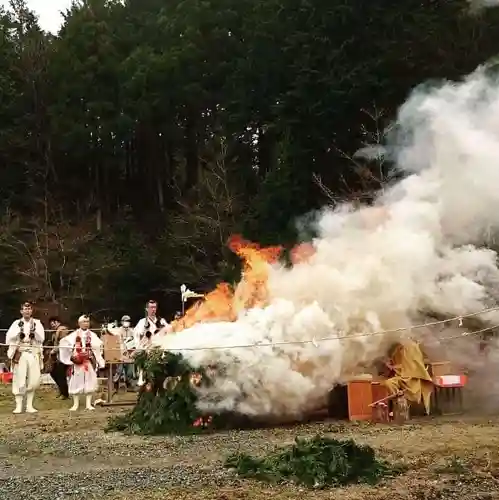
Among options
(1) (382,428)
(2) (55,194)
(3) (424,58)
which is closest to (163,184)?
(2) (55,194)

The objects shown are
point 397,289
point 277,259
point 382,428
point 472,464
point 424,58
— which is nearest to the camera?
point 472,464

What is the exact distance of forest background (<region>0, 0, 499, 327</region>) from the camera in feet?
88.7

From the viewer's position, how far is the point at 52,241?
33.1 meters

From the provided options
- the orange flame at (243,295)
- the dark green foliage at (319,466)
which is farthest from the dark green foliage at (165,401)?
the dark green foliage at (319,466)

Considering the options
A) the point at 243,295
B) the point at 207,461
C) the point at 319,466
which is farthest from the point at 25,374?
the point at 319,466

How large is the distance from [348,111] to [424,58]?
2.96 m

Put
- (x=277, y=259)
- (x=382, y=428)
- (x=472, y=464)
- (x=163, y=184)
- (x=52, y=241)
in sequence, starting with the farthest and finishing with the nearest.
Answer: (x=163, y=184) → (x=52, y=241) → (x=277, y=259) → (x=382, y=428) → (x=472, y=464)

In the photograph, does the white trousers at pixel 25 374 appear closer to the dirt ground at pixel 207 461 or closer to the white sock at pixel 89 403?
the white sock at pixel 89 403

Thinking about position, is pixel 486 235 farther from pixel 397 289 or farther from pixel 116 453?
pixel 116 453

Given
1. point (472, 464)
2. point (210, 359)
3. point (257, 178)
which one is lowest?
point (472, 464)

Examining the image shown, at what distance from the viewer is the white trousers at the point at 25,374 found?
1582cm

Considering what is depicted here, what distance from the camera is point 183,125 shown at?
3953cm

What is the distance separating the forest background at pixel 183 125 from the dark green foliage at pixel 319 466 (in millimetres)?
13191

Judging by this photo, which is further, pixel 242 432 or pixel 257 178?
pixel 257 178
